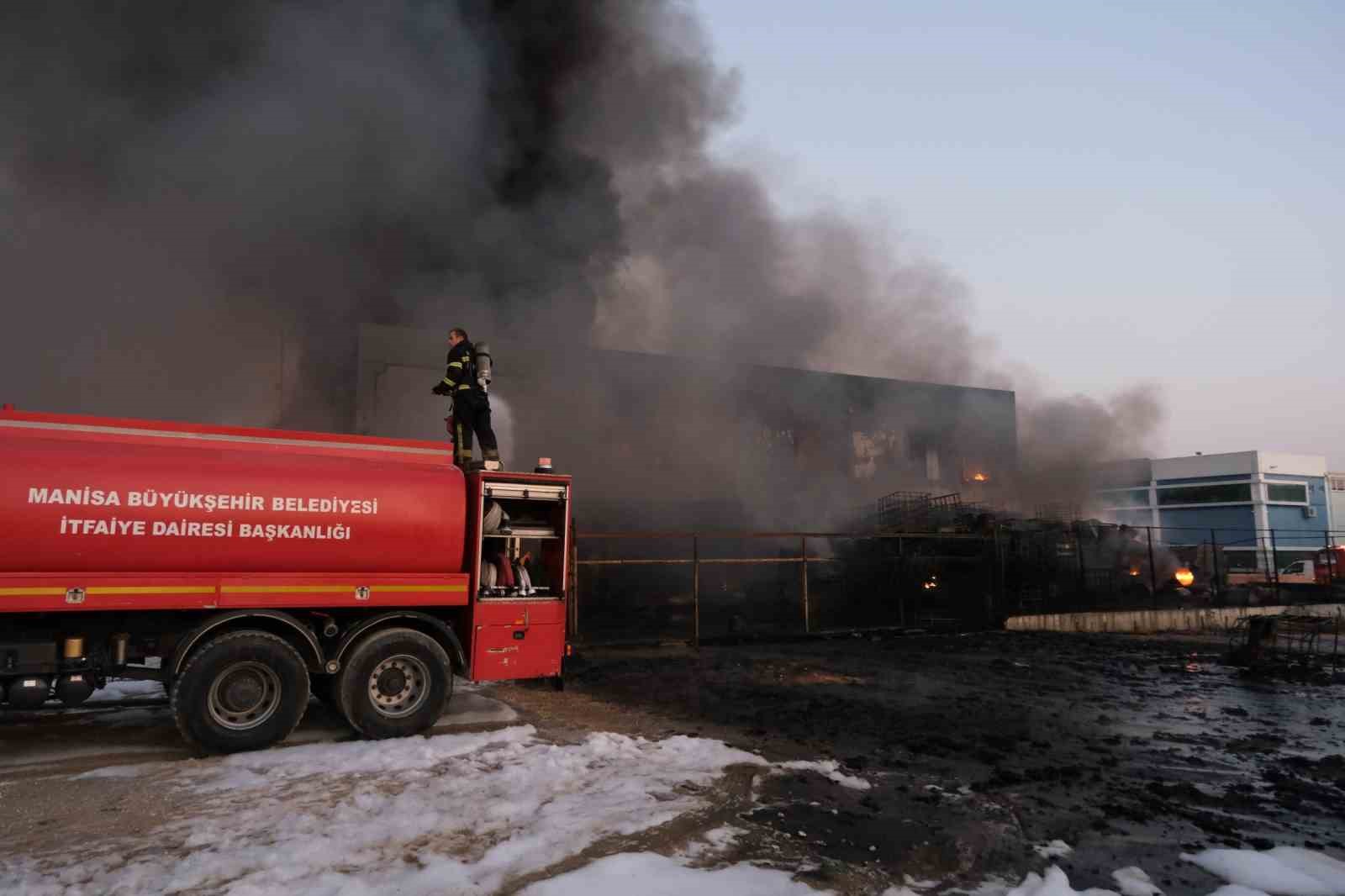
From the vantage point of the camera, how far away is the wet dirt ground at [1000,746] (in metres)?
3.65

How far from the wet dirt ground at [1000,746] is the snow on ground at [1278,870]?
12 cm

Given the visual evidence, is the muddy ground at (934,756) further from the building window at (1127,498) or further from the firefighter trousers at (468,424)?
the building window at (1127,498)

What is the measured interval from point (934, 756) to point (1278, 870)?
82.7 inches

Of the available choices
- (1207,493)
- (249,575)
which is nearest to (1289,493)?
(1207,493)

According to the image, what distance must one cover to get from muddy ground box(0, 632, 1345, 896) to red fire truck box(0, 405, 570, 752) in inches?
19.9

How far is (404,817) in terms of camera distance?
378 cm

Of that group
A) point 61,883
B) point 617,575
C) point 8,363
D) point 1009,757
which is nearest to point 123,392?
point 8,363

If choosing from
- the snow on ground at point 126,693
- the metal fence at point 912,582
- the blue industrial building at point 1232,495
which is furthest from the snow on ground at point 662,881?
the blue industrial building at point 1232,495

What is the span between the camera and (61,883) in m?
3.01

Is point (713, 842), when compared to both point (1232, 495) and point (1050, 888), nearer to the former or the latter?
point (1050, 888)

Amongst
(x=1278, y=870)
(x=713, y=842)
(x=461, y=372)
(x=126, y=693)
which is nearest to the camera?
(x=1278, y=870)

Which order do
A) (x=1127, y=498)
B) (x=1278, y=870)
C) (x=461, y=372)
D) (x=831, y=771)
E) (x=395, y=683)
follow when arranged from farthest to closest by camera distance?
(x=1127, y=498)
(x=461, y=372)
(x=395, y=683)
(x=831, y=771)
(x=1278, y=870)

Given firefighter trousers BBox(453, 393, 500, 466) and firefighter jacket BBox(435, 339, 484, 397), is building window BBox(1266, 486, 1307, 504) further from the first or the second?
firefighter jacket BBox(435, 339, 484, 397)

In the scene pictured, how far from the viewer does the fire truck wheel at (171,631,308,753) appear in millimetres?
4816
